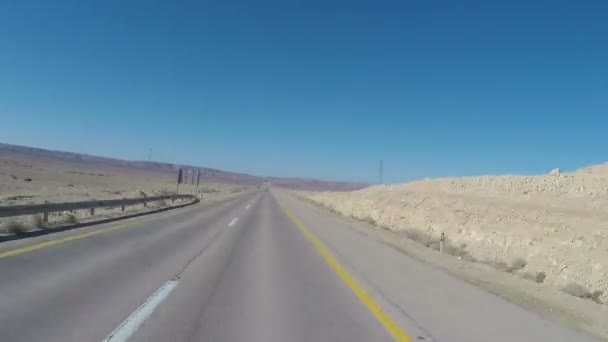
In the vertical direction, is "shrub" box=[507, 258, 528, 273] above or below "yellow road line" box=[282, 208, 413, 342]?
below

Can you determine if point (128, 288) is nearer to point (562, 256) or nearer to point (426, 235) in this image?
point (562, 256)

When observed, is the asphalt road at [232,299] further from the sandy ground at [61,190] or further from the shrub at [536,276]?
the sandy ground at [61,190]

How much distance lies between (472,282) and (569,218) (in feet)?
54.2

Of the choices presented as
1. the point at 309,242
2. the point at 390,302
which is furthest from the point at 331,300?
the point at 309,242

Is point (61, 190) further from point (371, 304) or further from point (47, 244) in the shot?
point (371, 304)

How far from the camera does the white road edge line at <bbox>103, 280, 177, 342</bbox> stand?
16.6 ft

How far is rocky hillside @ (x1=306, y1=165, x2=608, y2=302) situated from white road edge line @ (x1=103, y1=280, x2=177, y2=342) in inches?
389

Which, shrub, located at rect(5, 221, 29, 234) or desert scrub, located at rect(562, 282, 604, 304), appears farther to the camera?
shrub, located at rect(5, 221, 29, 234)

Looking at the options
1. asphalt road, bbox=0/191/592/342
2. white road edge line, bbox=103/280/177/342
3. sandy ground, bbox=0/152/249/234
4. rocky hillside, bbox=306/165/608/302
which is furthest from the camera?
sandy ground, bbox=0/152/249/234

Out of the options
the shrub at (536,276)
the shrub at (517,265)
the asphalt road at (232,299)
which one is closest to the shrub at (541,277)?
the shrub at (536,276)

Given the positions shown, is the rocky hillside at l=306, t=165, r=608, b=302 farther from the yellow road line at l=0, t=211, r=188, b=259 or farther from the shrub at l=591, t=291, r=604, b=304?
the yellow road line at l=0, t=211, r=188, b=259

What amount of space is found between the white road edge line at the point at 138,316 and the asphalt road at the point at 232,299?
0.01 m

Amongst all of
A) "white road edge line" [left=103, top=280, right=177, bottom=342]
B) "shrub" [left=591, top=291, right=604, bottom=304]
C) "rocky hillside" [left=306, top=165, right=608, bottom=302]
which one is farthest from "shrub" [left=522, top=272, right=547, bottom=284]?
"white road edge line" [left=103, top=280, right=177, bottom=342]

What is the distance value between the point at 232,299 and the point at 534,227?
18461mm
